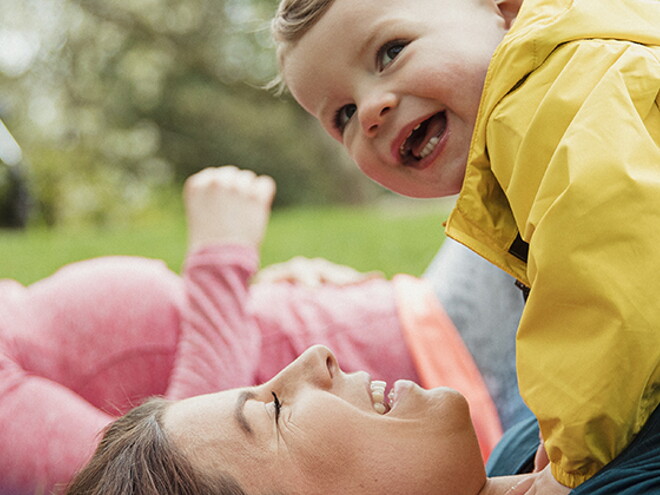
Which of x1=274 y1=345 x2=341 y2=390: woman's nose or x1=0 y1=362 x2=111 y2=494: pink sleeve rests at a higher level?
x1=274 y1=345 x2=341 y2=390: woman's nose

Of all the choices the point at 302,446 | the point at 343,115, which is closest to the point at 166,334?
the point at 343,115

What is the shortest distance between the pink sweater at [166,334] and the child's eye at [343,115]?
1.97 ft

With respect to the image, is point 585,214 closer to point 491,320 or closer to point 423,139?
point 423,139

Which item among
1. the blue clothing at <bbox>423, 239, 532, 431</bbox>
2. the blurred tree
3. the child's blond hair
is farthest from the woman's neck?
the blurred tree

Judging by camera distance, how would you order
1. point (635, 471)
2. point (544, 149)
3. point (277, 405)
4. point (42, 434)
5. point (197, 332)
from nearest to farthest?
point (635, 471) < point (544, 149) < point (277, 405) < point (42, 434) < point (197, 332)

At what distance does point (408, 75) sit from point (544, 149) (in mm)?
346

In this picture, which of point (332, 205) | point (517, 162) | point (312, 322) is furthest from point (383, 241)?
point (332, 205)

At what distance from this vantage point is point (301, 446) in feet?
4.22

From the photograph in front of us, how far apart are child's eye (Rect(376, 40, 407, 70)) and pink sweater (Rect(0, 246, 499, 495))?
0.80m

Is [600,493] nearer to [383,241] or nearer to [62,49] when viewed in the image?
[383,241]

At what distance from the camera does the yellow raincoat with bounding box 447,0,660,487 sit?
1134mm

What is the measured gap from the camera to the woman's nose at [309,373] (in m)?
1.39

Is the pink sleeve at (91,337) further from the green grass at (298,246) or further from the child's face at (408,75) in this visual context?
the green grass at (298,246)

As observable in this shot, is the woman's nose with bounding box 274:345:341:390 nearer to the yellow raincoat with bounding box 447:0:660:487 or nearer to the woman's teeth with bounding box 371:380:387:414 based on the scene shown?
the woman's teeth with bounding box 371:380:387:414
